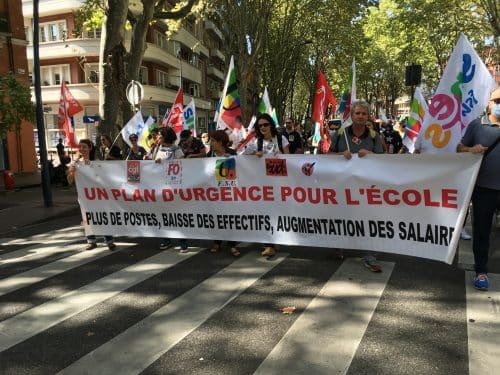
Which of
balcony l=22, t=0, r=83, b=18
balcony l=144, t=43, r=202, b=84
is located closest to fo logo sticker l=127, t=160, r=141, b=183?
balcony l=144, t=43, r=202, b=84

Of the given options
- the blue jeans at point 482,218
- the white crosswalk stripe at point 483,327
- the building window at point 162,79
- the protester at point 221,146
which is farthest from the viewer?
the building window at point 162,79

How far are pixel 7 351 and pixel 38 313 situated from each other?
0.79 metres

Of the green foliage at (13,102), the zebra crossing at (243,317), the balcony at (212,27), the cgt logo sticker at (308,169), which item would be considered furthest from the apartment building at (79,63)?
the cgt logo sticker at (308,169)

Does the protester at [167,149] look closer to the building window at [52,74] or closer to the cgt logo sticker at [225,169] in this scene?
the cgt logo sticker at [225,169]

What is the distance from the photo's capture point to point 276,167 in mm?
5965

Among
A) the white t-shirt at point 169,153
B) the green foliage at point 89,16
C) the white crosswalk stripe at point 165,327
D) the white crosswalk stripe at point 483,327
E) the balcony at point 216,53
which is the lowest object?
the white crosswalk stripe at point 483,327

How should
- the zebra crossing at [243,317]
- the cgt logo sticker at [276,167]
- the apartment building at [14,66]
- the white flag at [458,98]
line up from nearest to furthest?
the zebra crossing at [243,317]
the white flag at [458,98]
the cgt logo sticker at [276,167]
the apartment building at [14,66]

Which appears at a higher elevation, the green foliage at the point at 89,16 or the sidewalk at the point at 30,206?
the green foliage at the point at 89,16

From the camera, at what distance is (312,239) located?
5.78m

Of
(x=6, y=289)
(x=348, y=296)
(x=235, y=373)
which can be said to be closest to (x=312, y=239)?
(x=348, y=296)

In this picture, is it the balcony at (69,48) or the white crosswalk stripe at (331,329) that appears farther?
the balcony at (69,48)

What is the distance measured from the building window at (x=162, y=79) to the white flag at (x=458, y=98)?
35.8m

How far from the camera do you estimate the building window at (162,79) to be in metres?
39.1

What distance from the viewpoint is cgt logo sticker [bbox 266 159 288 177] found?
592 centimetres
